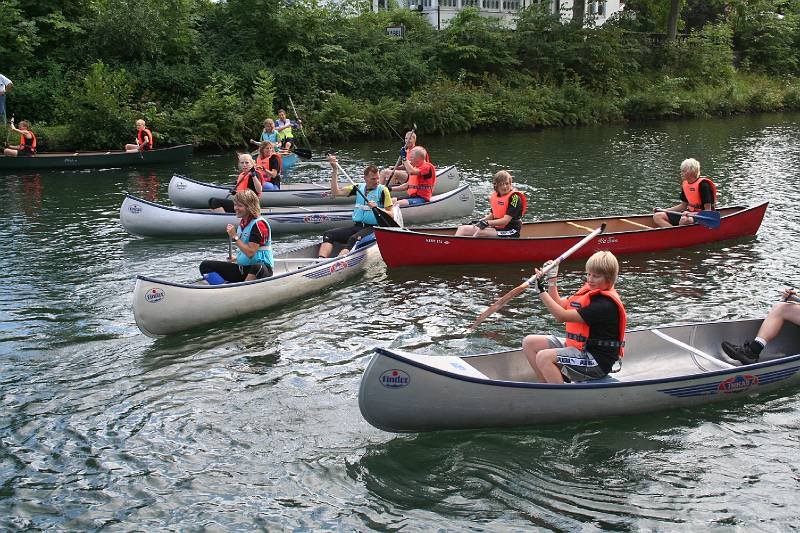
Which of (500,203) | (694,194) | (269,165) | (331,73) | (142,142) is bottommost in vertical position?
(500,203)

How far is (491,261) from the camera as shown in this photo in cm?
1407

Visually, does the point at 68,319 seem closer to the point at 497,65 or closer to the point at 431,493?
the point at 431,493

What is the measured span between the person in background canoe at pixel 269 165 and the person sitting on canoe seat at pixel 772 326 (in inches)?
458

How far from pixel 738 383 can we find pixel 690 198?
7.06 m

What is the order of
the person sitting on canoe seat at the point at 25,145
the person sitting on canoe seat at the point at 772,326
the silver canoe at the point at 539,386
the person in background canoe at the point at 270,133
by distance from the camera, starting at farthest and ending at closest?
the person sitting on canoe seat at the point at 25,145 < the person in background canoe at the point at 270,133 < the person sitting on canoe seat at the point at 772,326 < the silver canoe at the point at 539,386

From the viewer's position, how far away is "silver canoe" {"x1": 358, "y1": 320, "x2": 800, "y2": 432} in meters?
7.56

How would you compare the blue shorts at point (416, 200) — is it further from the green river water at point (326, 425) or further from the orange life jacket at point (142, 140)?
the orange life jacket at point (142, 140)

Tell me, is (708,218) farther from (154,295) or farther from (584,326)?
(154,295)

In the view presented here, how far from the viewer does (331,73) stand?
3278cm

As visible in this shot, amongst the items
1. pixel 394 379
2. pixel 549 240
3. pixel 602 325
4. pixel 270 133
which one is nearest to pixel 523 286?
pixel 602 325

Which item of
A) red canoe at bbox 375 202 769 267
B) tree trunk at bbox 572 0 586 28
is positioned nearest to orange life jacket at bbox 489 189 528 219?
red canoe at bbox 375 202 769 267

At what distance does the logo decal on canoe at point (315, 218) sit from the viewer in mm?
16594

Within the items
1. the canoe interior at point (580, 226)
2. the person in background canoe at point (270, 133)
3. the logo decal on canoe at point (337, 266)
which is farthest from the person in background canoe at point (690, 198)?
the person in background canoe at point (270, 133)

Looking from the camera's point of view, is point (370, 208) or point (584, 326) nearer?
point (584, 326)
